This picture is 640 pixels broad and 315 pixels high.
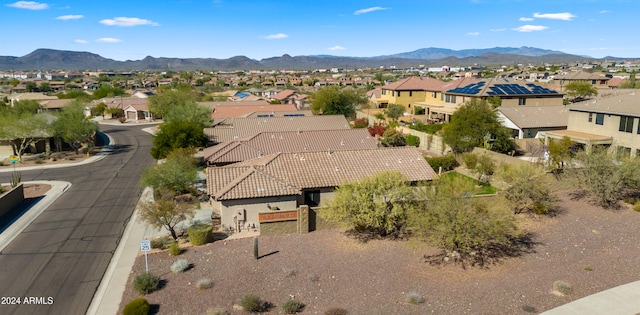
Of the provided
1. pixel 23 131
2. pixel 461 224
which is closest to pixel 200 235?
pixel 461 224

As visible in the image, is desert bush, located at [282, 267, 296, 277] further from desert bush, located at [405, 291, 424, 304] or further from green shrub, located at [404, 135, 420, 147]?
green shrub, located at [404, 135, 420, 147]

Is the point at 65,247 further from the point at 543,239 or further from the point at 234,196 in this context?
the point at 543,239

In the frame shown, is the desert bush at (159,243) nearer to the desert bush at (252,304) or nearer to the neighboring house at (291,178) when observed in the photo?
the neighboring house at (291,178)

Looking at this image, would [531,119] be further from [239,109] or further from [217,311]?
[217,311]

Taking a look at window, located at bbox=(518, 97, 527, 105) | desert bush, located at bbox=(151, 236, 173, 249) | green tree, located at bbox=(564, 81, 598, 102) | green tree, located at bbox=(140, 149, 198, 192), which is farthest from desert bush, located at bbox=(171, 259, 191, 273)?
green tree, located at bbox=(564, 81, 598, 102)

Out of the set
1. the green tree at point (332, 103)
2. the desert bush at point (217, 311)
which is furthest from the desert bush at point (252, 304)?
the green tree at point (332, 103)
